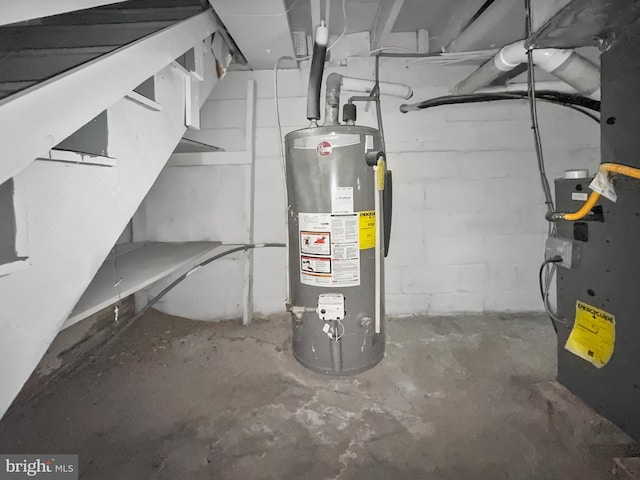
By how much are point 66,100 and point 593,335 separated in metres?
1.74

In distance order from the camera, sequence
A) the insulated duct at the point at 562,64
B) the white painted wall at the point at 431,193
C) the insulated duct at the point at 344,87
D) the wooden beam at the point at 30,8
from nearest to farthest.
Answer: the wooden beam at the point at 30,8
the insulated duct at the point at 562,64
the insulated duct at the point at 344,87
the white painted wall at the point at 431,193

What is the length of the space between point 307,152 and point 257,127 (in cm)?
80

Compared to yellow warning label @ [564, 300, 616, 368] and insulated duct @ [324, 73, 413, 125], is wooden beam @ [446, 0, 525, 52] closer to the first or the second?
insulated duct @ [324, 73, 413, 125]

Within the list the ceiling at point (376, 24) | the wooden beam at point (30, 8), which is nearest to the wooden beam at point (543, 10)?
the ceiling at point (376, 24)

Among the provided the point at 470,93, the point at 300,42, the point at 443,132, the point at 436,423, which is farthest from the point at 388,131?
the point at 436,423

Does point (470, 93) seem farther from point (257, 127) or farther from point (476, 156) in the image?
point (257, 127)

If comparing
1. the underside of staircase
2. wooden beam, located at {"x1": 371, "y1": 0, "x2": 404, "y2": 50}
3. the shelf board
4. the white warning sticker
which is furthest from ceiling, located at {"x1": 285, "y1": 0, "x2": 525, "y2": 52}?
the shelf board

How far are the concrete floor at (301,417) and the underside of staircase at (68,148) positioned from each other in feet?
2.09

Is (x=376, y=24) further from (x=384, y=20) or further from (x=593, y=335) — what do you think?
(x=593, y=335)

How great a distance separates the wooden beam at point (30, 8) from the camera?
1.76 ft

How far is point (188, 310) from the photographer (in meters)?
2.08

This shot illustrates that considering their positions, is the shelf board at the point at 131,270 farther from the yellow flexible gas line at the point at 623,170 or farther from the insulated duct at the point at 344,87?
the yellow flexible gas line at the point at 623,170

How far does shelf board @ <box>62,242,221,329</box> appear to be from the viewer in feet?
3.12
